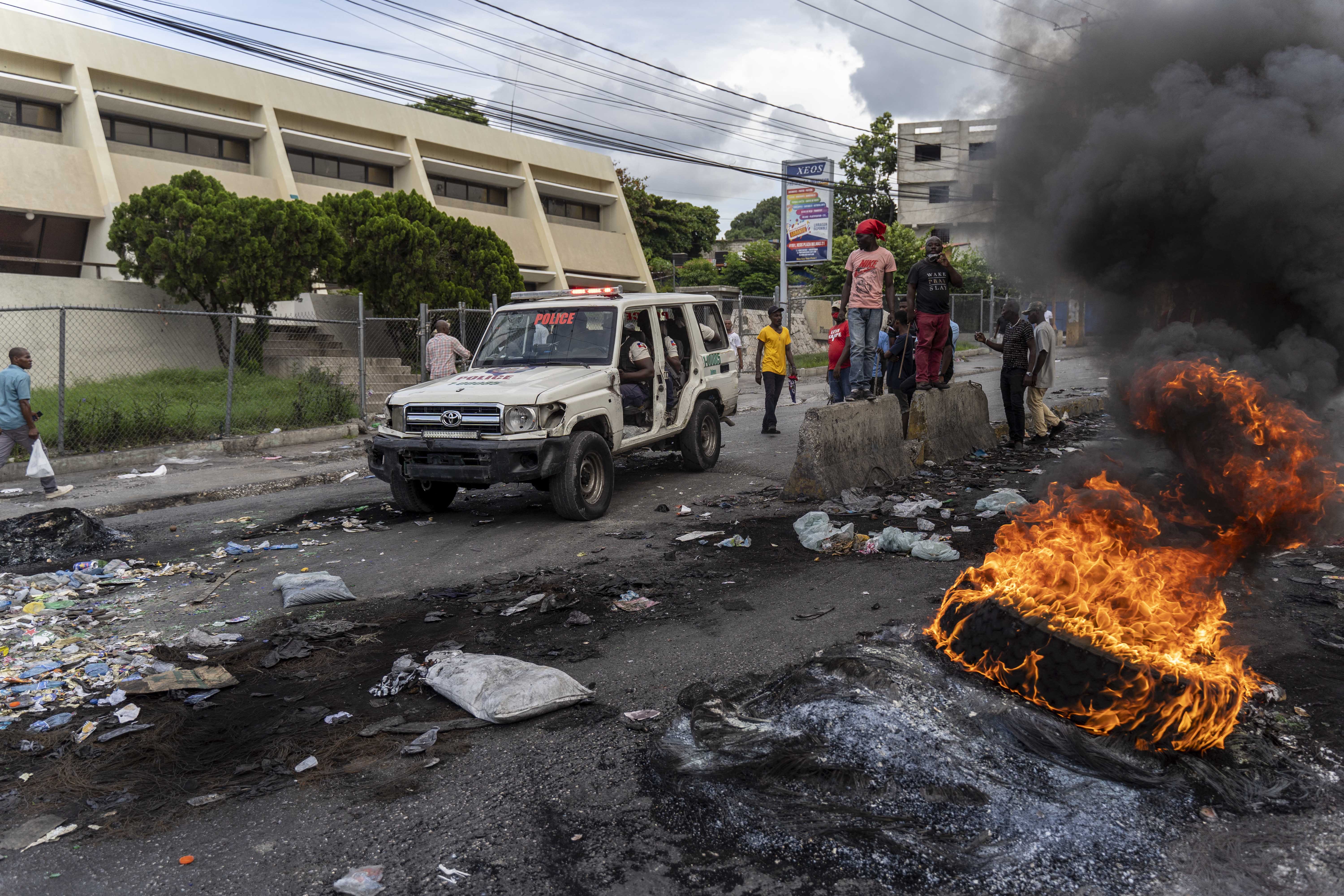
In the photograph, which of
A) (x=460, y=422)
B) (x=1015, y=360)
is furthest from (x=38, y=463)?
(x=1015, y=360)

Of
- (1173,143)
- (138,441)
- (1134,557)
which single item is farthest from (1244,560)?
(138,441)

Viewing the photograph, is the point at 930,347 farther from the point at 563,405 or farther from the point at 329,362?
the point at 329,362

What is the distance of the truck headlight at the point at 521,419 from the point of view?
7.71m

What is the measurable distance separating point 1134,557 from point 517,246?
94.0 ft

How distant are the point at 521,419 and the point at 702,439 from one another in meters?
3.23

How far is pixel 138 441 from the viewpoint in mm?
12883

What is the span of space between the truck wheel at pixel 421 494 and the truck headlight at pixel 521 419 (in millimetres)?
881

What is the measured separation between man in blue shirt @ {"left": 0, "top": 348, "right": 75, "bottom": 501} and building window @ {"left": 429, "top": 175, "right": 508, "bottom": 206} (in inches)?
823

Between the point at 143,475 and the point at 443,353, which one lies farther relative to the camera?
the point at 443,353

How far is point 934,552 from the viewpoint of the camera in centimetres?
670

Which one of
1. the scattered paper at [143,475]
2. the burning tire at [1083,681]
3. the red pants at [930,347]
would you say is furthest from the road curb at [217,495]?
the burning tire at [1083,681]

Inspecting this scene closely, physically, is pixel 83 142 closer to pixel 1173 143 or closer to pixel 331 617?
pixel 331 617

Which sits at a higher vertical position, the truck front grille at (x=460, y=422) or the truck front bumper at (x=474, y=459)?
the truck front grille at (x=460, y=422)

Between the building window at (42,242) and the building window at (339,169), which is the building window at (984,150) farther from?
the building window at (339,169)
